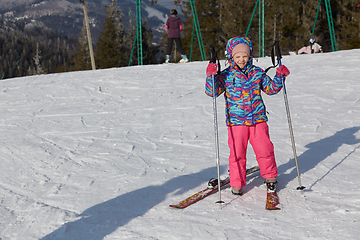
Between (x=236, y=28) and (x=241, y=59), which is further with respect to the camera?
(x=236, y=28)

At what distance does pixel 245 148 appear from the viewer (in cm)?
301

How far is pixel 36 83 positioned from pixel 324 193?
8.11 m

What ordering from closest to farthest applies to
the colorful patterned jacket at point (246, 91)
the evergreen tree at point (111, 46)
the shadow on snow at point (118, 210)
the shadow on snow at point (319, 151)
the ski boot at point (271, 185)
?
1. the shadow on snow at point (118, 210)
2. the colorful patterned jacket at point (246, 91)
3. the ski boot at point (271, 185)
4. the shadow on snow at point (319, 151)
5. the evergreen tree at point (111, 46)

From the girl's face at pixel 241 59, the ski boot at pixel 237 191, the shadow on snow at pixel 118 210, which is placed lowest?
the shadow on snow at pixel 118 210

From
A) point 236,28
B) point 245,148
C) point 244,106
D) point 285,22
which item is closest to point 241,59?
point 244,106

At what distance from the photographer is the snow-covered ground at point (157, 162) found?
8.38ft

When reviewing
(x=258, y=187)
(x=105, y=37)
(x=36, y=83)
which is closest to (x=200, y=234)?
(x=258, y=187)

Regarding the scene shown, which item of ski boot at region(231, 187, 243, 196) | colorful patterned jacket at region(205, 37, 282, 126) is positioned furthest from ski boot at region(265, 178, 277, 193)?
colorful patterned jacket at region(205, 37, 282, 126)

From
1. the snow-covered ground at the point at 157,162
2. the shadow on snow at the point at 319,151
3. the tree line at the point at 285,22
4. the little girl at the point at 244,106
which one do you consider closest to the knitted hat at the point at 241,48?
the little girl at the point at 244,106

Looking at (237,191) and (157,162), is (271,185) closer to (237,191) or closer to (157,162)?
(237,191)

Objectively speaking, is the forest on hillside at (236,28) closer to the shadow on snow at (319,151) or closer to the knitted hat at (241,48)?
the shadow on snow at (319,151)

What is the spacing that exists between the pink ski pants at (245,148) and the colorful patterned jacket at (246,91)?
0.23 ft

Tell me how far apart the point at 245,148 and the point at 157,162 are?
1.48 m

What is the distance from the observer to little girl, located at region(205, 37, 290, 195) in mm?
2945
